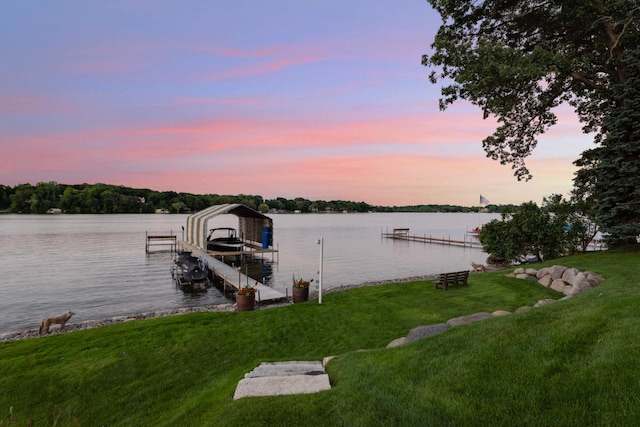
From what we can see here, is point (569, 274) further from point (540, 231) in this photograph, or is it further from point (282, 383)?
point (282, 383)

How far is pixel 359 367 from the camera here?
6.27 meters

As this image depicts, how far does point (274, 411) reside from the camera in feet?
15.3

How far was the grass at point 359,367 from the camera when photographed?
4180 millimetres

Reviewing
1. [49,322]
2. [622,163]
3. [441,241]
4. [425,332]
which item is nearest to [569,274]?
[622,163]

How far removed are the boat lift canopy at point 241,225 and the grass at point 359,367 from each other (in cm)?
2365

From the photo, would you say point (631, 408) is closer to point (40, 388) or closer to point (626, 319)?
point (626, 319)

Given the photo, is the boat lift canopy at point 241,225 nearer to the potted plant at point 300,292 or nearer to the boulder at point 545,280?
the potted plant at point 300,292

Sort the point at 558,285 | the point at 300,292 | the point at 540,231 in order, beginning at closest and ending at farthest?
1. the point at 558,285
2. the point at 300,292
3. the point at 540,231

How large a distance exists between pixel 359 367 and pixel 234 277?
21.5 meters

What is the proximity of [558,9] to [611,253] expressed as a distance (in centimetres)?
1382

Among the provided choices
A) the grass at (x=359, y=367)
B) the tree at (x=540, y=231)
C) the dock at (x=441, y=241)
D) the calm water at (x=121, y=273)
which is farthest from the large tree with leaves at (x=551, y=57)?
the dock at (x=441, y=241)

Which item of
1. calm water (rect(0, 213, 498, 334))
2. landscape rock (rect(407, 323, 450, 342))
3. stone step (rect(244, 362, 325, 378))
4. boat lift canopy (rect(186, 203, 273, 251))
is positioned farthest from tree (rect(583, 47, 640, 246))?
boat lift canopy (rect(186, 203, 273, 251))

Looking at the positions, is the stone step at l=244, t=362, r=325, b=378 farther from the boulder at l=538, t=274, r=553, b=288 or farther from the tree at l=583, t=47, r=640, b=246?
the tree at l=583, t=47, r=640, b=246

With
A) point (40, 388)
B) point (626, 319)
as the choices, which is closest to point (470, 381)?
point (626, 319)
